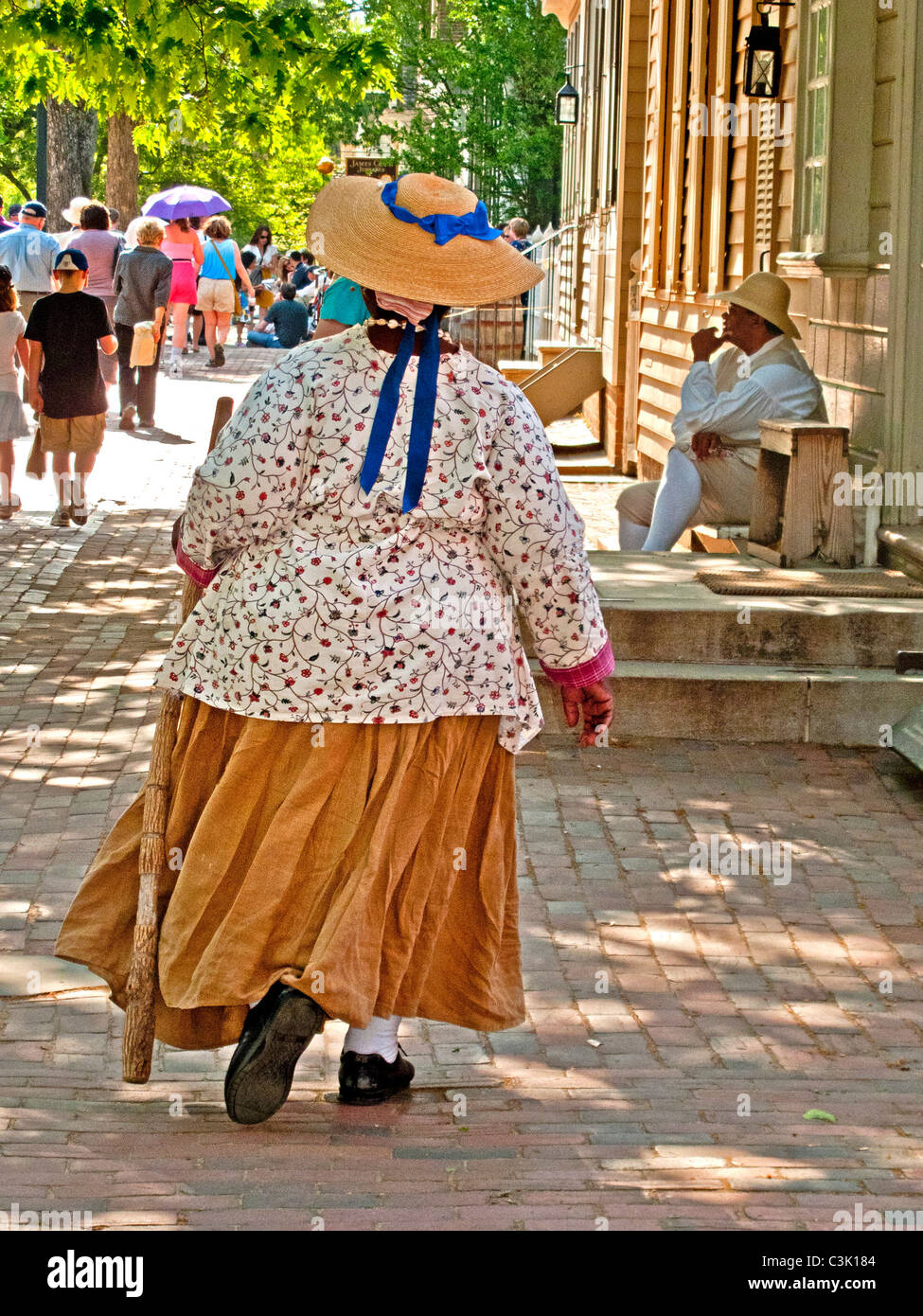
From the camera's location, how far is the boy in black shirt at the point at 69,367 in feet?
42.3

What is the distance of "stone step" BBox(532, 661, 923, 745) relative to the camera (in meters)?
7.52

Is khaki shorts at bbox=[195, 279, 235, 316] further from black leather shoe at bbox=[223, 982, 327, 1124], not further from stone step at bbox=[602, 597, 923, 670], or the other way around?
black leather shoe at bbox=[223, 982, 327, 1124]

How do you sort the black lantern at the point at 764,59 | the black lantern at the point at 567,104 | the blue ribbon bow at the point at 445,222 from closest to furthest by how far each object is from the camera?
the blue ribbon bow at the point at 445,222 < the black lantern at the point at 764,59 < the black lantern at the point at 567,104

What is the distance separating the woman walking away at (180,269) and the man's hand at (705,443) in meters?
15.8

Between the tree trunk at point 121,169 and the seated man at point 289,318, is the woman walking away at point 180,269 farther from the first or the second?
the tree trunk at point 121,169

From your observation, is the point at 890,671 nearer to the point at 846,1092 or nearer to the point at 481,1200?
the point at 846,1092

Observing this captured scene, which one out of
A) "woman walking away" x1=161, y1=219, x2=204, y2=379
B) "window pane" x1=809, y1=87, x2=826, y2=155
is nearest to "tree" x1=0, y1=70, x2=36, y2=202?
"woman walking away" x1=161, y1=219, x2=204, y2=379

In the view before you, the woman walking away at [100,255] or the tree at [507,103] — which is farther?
the tree at [507,103]

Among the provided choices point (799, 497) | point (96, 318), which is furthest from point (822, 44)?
point (96, 318)

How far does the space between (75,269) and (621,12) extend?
25.0 ft

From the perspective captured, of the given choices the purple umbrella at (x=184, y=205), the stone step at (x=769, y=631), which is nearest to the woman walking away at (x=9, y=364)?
the stone step at (x=769, y=631)

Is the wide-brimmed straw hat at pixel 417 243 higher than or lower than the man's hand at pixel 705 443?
higher

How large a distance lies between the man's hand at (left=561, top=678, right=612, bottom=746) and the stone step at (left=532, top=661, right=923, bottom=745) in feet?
10.8
